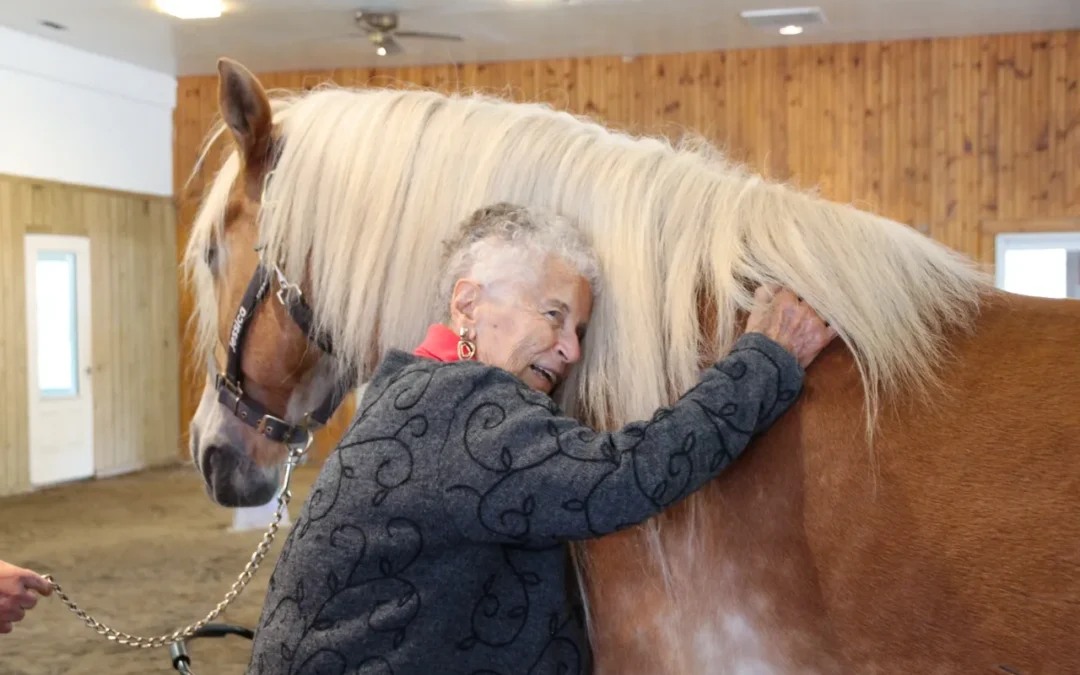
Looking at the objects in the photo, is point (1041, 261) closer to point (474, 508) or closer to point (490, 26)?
point (490, 26)

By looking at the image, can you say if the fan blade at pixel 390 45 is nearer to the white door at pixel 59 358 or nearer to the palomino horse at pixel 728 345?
the white door at pixel 59 358

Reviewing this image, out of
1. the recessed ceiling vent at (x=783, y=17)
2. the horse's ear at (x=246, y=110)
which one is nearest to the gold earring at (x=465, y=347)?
the horse's ear at (x=246, y=110)

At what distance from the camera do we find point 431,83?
25.3 feet

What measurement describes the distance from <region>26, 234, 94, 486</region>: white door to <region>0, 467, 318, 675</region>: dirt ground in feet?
0.88

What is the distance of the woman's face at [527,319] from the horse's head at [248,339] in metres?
0.41

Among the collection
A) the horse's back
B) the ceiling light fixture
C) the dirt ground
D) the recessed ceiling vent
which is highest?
the recessed ceiling vent

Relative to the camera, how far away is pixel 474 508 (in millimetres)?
937

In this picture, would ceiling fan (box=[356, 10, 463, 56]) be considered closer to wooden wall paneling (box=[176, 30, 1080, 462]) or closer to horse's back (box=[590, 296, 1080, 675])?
wooden wall paneling (box=[176, 30, 1080, 462])

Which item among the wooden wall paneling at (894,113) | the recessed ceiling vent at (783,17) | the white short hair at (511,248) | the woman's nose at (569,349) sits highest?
the recessed ceiling vent at (783,17)

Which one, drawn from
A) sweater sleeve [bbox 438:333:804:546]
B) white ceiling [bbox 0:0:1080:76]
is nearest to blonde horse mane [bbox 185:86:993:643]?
sweater sleeve [bbox 438:333:804:546]

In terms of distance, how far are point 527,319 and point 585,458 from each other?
0.67 ft

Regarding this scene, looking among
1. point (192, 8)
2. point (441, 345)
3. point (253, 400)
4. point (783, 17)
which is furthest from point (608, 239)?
point (783, 17)

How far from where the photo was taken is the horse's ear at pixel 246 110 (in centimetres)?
135

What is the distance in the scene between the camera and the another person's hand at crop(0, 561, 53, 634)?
153 cm
